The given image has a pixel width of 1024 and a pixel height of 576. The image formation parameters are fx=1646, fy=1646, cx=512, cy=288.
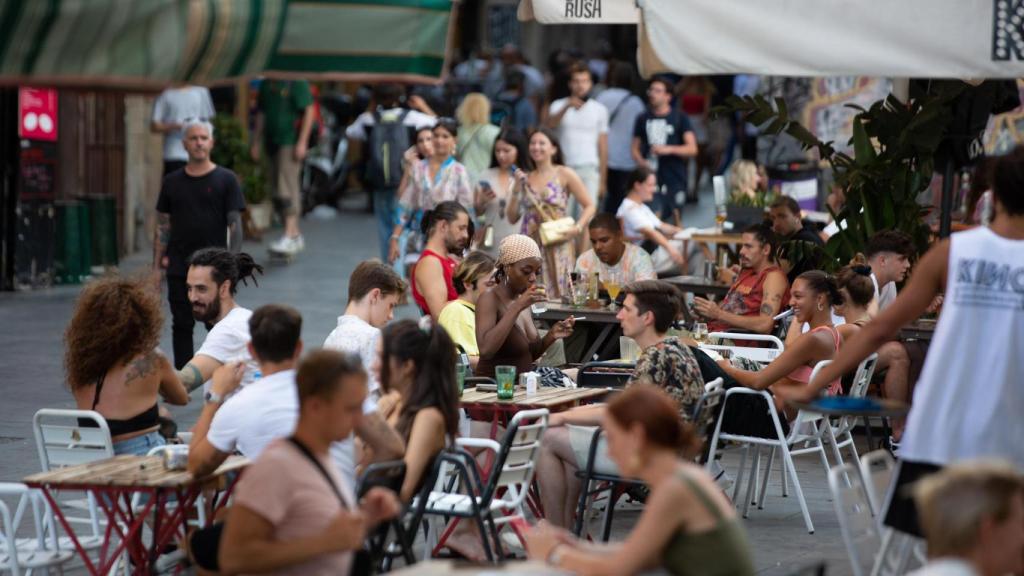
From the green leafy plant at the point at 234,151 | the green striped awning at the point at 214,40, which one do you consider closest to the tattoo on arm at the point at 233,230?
the green striped awning at the point at 214,40

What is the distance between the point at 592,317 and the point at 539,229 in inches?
107

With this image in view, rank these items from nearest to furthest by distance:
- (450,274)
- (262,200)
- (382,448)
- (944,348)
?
(944,348)
(382,448)
(450,274)
(262,200)

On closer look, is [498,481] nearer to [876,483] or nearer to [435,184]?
[876,483]

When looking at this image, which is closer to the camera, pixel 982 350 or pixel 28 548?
pixel 982 350

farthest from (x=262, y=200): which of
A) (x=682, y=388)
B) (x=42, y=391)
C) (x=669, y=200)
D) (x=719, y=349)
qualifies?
(x=682, y=388)

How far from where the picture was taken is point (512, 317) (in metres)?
8.60

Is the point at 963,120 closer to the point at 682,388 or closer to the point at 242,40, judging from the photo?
the point at 682,388

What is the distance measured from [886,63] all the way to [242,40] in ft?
8.99

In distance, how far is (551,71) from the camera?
2623 cm

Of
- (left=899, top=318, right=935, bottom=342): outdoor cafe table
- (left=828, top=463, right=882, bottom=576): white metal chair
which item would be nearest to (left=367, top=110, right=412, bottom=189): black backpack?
(left=899, top=318, right=935, bottom=342): outdoor cafe table

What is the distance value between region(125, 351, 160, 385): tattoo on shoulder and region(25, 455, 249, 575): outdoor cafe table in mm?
493

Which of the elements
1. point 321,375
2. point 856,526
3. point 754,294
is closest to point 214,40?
point 321,375

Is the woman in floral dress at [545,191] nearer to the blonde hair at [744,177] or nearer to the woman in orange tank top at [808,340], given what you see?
the blonde hair at [744,177]

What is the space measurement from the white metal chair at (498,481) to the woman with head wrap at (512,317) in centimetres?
169
